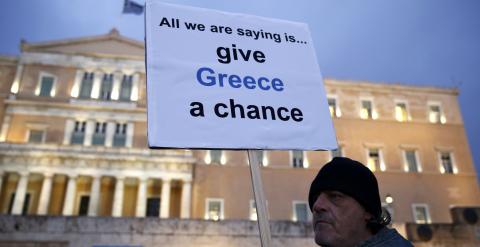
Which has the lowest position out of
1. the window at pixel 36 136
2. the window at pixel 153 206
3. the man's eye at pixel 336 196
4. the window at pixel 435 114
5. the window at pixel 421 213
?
the man's eye at pixel 336 196

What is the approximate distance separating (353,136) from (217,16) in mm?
31994

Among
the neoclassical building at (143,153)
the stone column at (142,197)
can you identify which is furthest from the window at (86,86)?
the stone column at (142,197)

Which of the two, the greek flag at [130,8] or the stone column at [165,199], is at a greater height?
the greek flag at [130,8]

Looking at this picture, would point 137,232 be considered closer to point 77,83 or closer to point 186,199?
point 186,199

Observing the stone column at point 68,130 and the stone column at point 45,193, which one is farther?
the stone column at point 68,130

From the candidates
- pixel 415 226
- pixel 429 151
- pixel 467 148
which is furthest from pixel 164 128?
pixel 467 148

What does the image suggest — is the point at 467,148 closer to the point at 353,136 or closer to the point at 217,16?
the point at 353,136

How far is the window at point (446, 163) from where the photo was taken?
34.8 metres

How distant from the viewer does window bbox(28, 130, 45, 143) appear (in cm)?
2966

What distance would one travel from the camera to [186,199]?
28.6m

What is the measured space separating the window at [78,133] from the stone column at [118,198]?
15.1ft

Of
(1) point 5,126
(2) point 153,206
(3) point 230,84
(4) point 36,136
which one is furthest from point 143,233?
(1) point 5,126

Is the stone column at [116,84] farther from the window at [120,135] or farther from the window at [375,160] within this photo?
the window at [375,160]

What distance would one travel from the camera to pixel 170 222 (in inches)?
518
